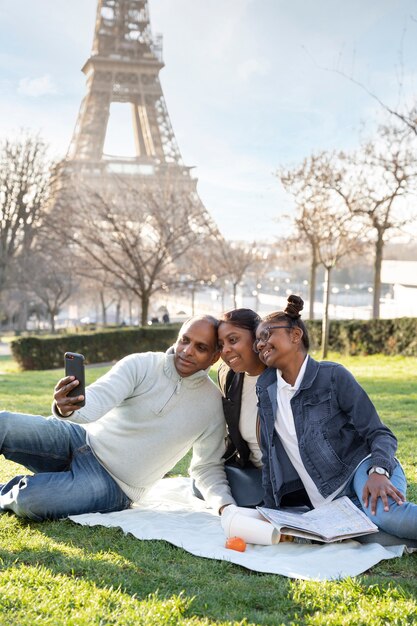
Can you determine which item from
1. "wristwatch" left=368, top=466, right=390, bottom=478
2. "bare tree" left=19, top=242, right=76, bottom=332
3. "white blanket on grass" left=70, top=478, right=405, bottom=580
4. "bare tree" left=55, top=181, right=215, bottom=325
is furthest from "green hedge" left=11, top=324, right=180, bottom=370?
"wristwatch" left=368, top=466, right=390, bottom=478

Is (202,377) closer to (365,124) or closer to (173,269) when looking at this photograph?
(365,124)

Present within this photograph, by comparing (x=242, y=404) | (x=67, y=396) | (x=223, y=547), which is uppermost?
(x=67, y=396)

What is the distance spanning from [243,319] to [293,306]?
30 centimetres

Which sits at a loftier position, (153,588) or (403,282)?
(403,282)

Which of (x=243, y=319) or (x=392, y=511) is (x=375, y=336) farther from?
(x=392, y=511)

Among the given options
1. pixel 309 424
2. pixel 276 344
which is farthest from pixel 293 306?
pixel 309 424

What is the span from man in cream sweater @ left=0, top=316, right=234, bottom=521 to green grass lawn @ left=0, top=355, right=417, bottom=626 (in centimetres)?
19

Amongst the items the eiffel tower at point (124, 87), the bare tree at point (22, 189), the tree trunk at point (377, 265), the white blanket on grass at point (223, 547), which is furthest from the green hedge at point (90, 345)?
the eiffel tower at point (124, 87)

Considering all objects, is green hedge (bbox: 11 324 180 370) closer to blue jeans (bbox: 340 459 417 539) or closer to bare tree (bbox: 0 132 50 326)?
bare tree (bbox: 0 132 50 326)

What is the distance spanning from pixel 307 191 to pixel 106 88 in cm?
3361

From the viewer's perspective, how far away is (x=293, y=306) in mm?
3715

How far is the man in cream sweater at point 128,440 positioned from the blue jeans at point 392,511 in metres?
0.78

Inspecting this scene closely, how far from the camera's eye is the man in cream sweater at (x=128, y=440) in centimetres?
382

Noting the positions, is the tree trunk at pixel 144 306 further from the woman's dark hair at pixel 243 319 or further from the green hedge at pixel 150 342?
the woman's dark hair at pixel 243 319
